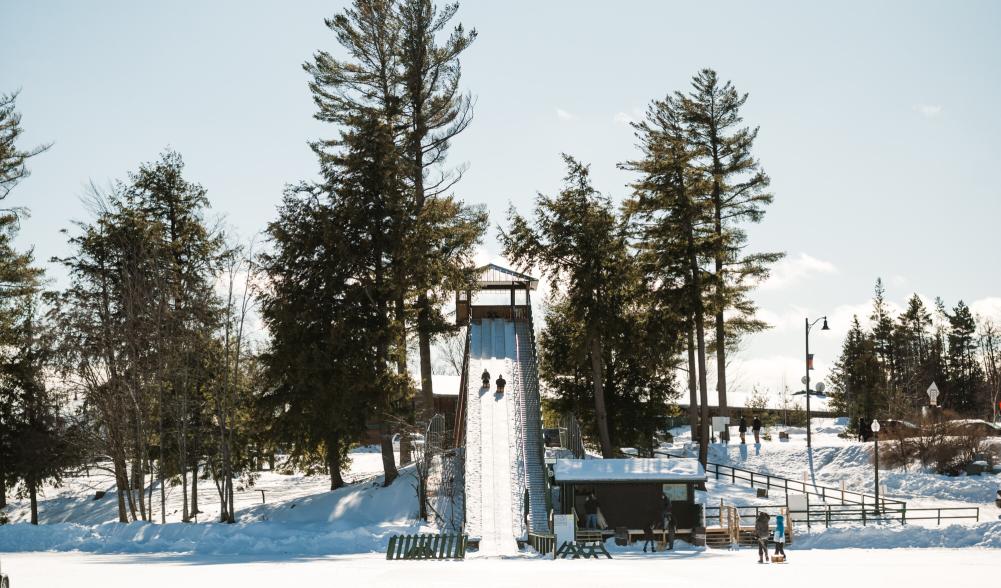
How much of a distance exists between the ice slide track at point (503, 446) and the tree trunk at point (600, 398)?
2.78 m

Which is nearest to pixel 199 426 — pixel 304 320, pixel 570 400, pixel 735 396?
pixel 304 320

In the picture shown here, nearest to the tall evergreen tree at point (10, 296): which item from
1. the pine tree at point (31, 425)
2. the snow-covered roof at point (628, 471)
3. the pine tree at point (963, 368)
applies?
the pine tree at point (31, 425)

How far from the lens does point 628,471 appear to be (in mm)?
31141

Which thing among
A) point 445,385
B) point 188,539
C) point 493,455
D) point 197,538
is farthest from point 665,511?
point 445,385

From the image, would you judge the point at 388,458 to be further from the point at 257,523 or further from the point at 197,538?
the point at 197,538

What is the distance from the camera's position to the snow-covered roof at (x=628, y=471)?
30.8m

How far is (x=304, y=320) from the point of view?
119ft

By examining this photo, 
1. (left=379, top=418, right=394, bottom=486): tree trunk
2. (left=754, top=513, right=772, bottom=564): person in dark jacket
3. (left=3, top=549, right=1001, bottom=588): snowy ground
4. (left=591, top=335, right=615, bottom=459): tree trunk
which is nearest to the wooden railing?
(left=3, top=549, right=1001, bottom=588): snowy ground

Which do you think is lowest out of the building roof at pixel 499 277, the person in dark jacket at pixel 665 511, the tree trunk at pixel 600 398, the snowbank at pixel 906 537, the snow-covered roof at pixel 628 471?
the snowbank at pixel 906 537

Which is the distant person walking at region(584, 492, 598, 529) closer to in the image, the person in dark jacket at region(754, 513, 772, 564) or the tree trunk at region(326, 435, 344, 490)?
the person in dark jacket at region(754, 513, 772, 564)

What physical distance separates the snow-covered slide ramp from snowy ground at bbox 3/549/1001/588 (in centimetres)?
333

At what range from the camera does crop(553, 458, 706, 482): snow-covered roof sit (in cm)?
3078

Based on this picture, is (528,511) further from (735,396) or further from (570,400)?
(735,396)

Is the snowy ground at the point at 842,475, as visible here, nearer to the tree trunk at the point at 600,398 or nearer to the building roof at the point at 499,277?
the tree trunk at the point at 600,398
